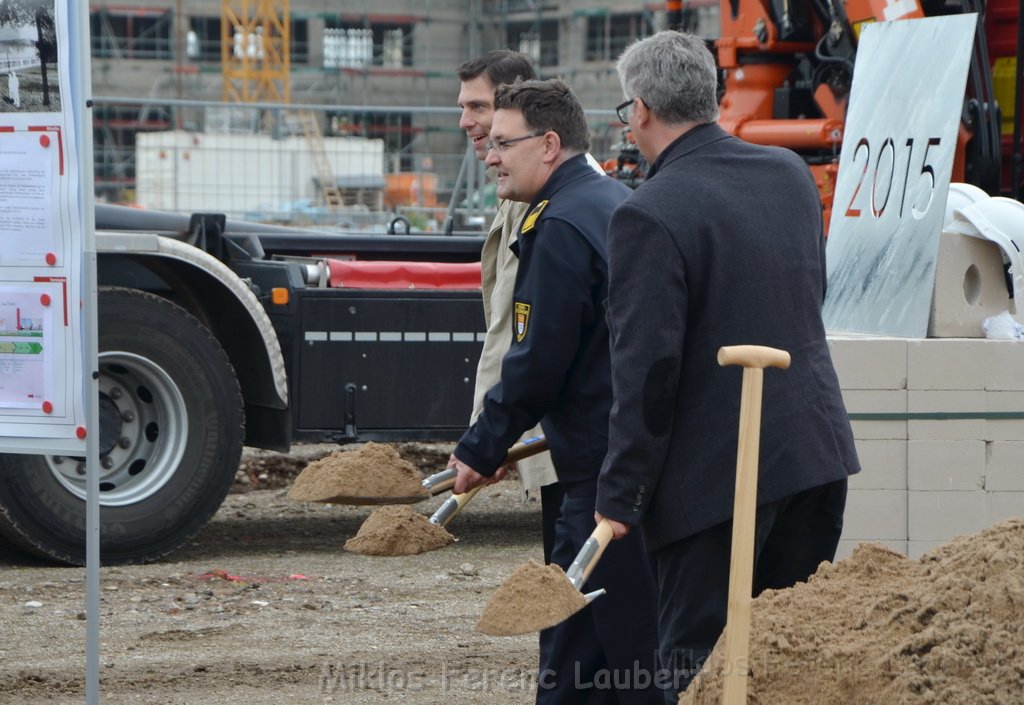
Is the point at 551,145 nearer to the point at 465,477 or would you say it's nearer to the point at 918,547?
the point at 465,477

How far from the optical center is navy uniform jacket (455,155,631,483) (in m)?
4.09

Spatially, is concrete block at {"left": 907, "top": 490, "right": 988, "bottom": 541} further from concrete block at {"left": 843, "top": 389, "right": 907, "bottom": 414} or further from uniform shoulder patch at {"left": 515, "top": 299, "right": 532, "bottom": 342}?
uniform shoulder patch at {"left": 515, "top": 299, "right": 532, "bottom": 342}

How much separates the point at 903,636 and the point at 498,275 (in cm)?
200

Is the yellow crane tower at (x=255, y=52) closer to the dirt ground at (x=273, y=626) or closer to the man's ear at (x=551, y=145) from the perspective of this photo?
the dirt ground at (x=273, y=626)

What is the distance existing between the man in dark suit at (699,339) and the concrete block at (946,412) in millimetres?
2096

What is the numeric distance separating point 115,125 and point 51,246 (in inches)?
625

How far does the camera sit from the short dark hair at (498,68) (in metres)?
5.12

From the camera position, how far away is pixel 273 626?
6.05 meters

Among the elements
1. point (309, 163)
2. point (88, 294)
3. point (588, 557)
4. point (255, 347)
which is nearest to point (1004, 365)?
point (588, 557)

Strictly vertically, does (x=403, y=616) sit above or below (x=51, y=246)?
below

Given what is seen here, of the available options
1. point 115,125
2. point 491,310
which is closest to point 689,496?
point 491,310

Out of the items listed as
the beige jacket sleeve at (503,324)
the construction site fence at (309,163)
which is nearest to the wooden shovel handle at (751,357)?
the beige jacket sleeve at (503,324)

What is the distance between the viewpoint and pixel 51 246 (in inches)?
168

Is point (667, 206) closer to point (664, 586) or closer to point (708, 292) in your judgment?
point (708, 292)
